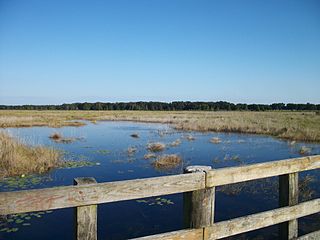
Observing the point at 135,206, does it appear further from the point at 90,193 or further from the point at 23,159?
the point at 23,159

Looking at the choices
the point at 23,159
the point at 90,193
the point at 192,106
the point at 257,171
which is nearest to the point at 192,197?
the point at 257,171

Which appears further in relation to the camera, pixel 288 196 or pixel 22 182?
pixel 22 182

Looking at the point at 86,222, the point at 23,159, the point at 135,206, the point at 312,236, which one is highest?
the point at 86,222

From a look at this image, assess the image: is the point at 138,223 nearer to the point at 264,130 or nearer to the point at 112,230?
the point at 112,230

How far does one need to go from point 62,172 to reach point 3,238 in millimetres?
6713

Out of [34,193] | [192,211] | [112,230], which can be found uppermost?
[34,193]

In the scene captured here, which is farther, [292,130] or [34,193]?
[292,130]

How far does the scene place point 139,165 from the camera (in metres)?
15.0

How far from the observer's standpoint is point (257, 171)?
12.3 ft

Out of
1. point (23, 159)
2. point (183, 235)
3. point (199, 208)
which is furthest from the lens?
point (23, 159)

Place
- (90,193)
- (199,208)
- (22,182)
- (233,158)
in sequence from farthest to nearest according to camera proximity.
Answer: (233,158)
(22,182)
(199,208)
(90,193)

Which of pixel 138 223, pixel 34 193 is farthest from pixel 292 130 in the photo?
pixel 34 193

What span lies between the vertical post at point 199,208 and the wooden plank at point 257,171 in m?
0.14

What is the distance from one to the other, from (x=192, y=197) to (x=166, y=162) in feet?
39.8
